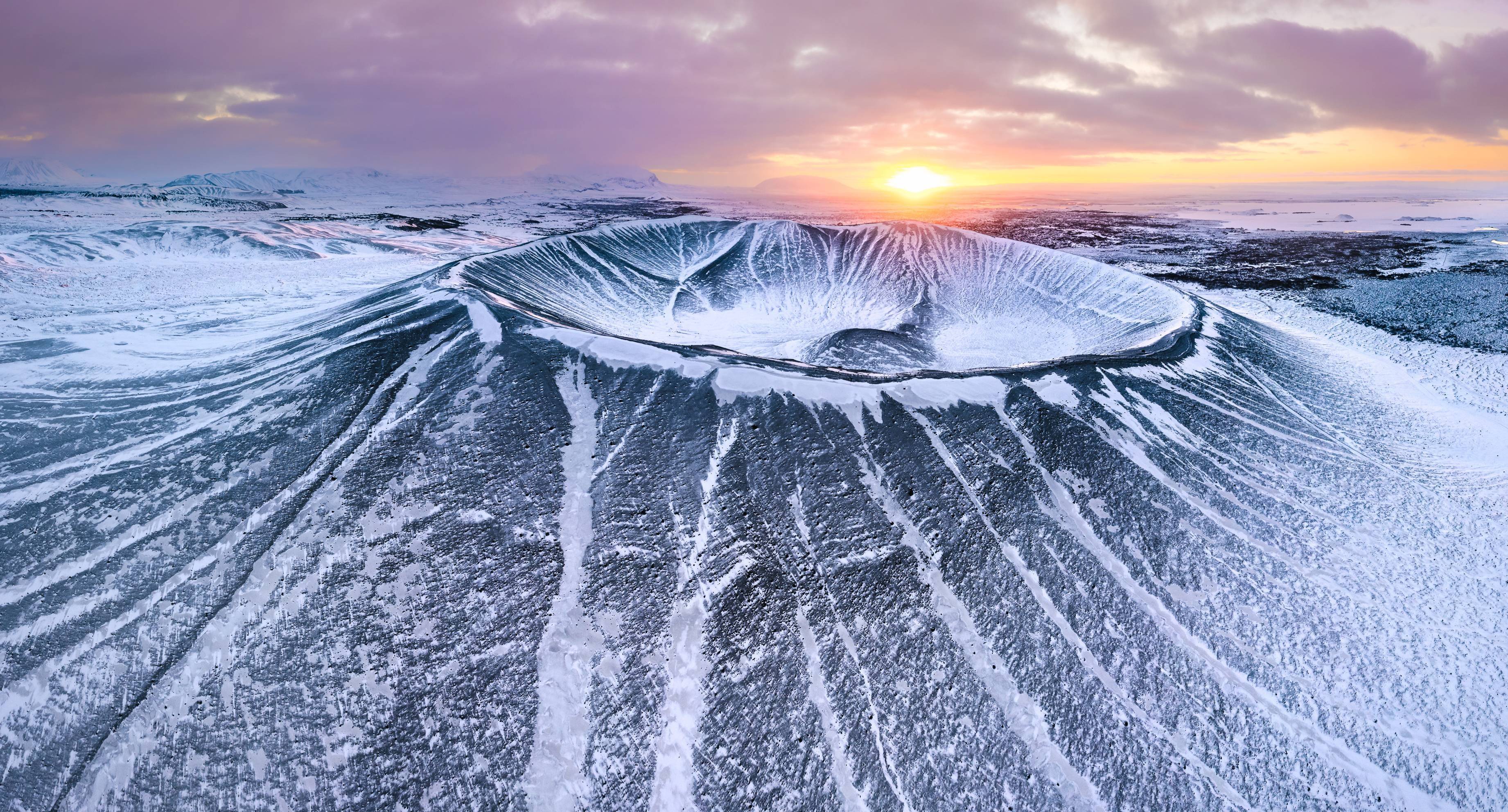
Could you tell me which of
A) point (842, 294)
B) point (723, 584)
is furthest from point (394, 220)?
point (723, 584)

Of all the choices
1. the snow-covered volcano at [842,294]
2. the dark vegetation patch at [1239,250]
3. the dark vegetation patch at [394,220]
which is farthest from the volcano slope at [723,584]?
the dark vegetation patch at [394,220]

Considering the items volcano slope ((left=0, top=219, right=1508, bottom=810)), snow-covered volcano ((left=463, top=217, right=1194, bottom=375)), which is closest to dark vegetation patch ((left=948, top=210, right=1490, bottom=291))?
snow-covered volcano ((left=463, top=217, right=1194, bottom=375))

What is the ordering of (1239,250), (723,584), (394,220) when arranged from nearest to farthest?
(723,584), (1239,250), (394,220)

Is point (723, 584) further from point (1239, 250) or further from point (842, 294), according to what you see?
point (1239, 250)

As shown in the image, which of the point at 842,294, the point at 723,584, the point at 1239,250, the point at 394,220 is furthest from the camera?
the point at 394,220

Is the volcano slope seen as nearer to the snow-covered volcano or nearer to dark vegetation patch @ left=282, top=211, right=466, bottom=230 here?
the snow-covered volcano

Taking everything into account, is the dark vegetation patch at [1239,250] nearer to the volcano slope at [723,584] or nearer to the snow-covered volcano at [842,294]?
the snow-covered volcano at [842,294]
